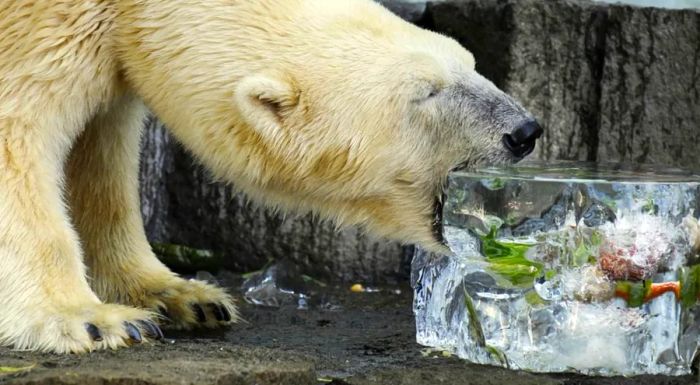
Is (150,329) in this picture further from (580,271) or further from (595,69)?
(595,69)

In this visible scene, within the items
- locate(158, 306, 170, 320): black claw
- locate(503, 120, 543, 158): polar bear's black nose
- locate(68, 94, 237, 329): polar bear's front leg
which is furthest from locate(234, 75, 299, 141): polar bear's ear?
locate(158, 306, 170, 320): black claw

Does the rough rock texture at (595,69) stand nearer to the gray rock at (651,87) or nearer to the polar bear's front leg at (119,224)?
the gray rock at (651,87)

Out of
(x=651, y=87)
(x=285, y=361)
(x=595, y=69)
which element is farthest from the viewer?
(x=595, y=69)

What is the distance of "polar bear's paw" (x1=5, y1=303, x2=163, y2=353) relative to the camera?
3.74 metres

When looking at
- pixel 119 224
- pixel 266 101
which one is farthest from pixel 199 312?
pixel 266 101

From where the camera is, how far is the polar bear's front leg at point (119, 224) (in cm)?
459

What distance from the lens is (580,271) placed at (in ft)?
12.5

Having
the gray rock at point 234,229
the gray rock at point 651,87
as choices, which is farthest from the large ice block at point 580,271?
the gray rock at point 234,229

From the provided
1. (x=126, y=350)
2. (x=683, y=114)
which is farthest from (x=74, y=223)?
(x=683, y=114)

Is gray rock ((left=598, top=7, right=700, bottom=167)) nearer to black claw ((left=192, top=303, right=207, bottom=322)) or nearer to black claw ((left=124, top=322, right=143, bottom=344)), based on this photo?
black claw ((left=192, top=303, right=207, bottom=322))

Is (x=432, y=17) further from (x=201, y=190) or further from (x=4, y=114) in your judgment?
(x=4, y=114)

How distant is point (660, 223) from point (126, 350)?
5.31 feet

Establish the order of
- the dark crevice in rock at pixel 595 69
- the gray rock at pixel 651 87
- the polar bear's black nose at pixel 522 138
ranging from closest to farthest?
the polar bear's black nose at pixel 522 138 → the gray rock at pixel 651 87 → the dark crevice in rock at pixel 595 69

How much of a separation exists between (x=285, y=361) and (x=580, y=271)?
937 millimetres
